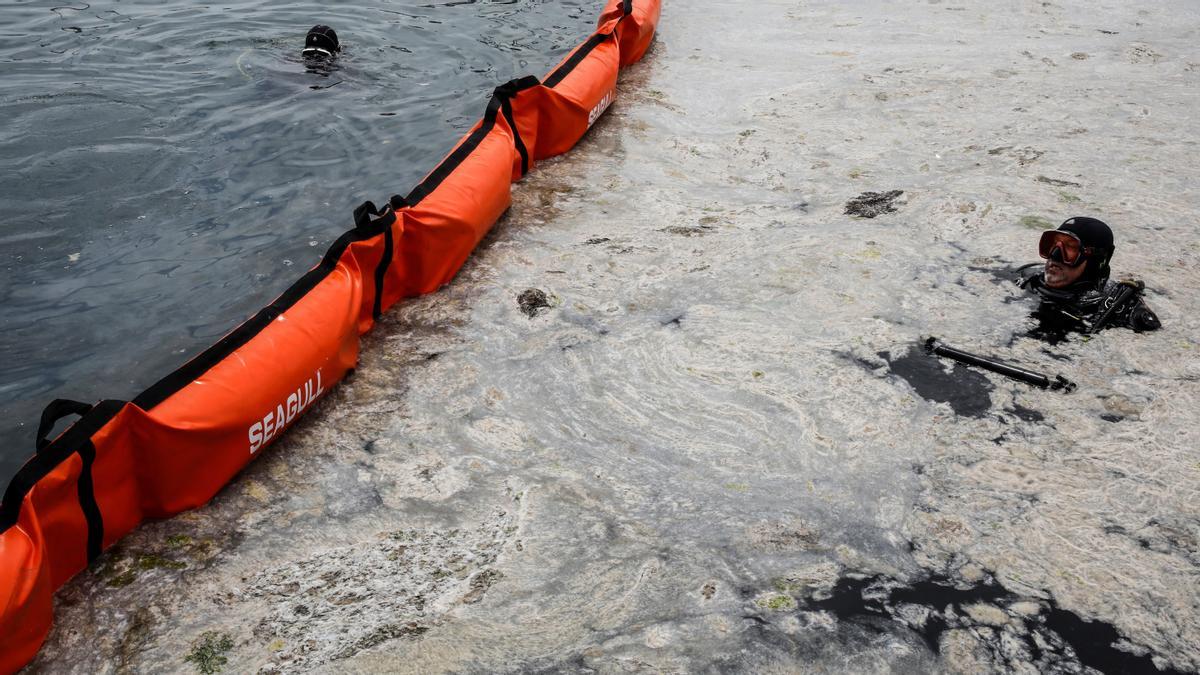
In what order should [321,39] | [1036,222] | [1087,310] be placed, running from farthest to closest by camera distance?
[321,39]
[1036,222]
[1087,310]

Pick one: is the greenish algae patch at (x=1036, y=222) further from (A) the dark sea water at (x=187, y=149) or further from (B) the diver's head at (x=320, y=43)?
(B) the diver's head at (x=320, y=43)

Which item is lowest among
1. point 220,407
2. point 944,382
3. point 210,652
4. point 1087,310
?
point 210,652

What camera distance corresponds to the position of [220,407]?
396 cm

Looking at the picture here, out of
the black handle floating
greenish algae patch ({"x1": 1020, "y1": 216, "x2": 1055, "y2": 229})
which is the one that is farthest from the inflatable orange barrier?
greenish algae patch ({"x1": 1020, "y1": 216, "x2": 1055, "y2": 229})

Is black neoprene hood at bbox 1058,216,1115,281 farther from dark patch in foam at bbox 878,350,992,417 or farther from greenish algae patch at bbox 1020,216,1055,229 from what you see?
greenish algae patch at bbox 1020,216,1055,229

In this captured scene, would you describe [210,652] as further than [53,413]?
No

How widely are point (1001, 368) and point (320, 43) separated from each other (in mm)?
7279

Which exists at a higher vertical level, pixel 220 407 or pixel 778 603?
pixel 220 407

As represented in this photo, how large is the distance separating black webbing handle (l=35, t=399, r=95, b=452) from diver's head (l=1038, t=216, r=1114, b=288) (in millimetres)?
4733

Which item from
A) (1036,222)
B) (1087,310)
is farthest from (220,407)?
(1036,222)

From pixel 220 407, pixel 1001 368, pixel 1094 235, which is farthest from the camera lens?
pixel 1094 235

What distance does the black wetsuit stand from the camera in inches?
201

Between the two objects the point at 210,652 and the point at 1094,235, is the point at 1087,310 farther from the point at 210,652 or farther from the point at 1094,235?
the point at 210,652

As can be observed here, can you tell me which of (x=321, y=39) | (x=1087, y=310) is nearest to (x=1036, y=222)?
(x=1087, y=310)
